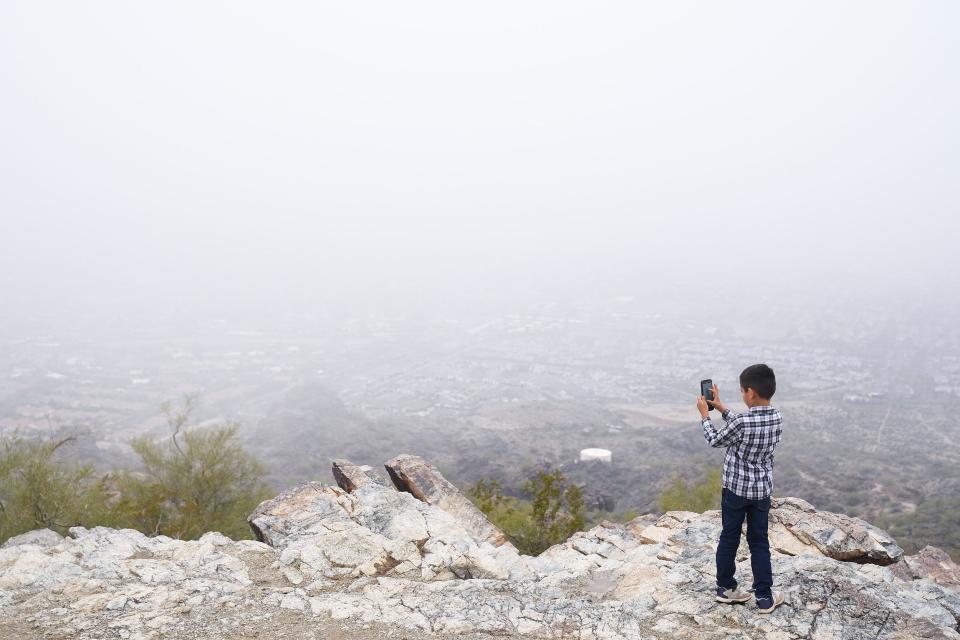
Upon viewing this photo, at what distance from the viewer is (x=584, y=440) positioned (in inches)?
2258

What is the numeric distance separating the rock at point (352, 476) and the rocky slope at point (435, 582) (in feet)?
3.42

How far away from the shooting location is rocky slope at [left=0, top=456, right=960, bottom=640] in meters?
6.63

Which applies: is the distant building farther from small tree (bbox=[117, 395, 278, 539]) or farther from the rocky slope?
the rocky slope

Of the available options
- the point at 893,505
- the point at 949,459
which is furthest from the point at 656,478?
the point at 949,459

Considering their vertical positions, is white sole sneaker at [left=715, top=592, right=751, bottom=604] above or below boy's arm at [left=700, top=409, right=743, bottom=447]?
below

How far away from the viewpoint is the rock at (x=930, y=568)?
9.08m

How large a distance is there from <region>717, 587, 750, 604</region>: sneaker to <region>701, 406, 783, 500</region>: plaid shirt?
150 cm

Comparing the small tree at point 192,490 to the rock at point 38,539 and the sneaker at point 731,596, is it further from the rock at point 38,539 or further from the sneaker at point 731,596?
the sneaker at point 731,596

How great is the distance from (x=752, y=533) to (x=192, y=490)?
16.3m

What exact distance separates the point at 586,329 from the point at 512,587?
450 ft

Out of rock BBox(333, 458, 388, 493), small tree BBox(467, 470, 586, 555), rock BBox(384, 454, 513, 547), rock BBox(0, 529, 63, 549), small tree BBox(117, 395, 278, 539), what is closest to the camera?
rock BBox(0, 529, 63, 549)

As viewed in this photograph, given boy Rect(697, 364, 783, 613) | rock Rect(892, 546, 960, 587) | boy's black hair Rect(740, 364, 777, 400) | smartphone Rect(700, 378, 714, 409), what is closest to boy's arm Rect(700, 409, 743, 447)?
boy Rect(697, 364, 783, 613)

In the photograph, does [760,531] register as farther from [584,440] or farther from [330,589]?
[584,440]

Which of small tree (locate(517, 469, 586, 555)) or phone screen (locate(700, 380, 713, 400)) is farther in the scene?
small tree (locate(517, 469, 586, 555))
